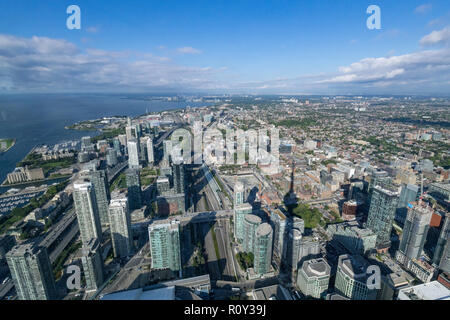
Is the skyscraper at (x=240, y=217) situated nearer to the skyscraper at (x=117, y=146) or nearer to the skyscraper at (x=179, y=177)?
the skyscraper at (x=179, y=177)

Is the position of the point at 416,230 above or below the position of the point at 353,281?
above

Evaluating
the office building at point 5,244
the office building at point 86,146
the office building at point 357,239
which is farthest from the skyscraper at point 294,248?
the office building at point 86,146

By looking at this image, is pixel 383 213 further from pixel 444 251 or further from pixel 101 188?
pixel 101 188

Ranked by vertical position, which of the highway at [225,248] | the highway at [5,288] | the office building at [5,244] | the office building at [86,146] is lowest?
the highway at [225,248]

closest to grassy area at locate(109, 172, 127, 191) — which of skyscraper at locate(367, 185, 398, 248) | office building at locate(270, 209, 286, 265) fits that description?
office building at locate(270, 209, 286, 265)

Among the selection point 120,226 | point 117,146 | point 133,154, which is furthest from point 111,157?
point 120,226

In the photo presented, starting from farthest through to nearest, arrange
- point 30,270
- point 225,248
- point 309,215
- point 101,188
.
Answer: point 309,215
point 101,188
point 225,248
point 30,270

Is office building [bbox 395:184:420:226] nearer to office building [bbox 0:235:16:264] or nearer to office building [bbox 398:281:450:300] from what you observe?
office building [bbox 398:281:450:300]
